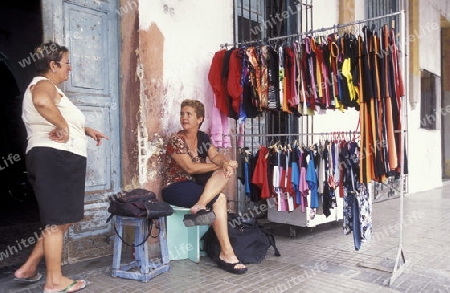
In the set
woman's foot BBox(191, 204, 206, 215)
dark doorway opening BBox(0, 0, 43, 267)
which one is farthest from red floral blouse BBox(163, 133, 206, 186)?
dark doorway opening BBox(0, 0, 43, 267)

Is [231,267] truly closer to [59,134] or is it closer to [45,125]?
[59,134]

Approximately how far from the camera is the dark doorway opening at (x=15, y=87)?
29.3ft

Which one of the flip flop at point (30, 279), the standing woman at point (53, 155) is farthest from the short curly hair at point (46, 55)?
the flip flop at point (30, 279)

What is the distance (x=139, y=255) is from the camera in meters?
3.87

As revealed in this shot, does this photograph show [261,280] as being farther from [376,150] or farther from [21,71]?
[21,71]

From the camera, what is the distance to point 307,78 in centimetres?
470

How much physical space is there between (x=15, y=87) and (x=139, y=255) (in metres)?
7.35

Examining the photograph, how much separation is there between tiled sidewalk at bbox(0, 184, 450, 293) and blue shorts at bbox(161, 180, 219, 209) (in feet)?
2.13

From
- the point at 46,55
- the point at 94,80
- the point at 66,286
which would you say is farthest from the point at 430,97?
the point at 66,286

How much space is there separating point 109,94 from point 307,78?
2187mm

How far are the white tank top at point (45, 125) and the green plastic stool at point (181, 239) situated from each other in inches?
51.6

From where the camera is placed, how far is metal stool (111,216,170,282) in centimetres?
379

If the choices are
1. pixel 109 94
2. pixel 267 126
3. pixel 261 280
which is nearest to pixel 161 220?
pixel 261 280

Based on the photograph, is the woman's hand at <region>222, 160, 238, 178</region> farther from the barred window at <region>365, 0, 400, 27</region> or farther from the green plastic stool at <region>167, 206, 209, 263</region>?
the barred window at <region>365, 0, 400, 27</region>
